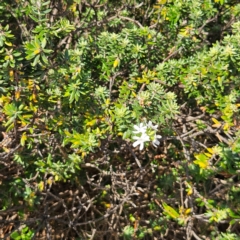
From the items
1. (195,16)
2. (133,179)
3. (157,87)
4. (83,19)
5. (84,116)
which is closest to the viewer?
(157,87)

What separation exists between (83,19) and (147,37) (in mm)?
571

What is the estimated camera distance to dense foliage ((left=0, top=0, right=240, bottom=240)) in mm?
2168

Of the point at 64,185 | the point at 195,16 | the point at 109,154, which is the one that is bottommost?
the point at 64,185

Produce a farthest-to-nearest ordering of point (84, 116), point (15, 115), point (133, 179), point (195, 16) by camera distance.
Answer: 1. point (133, 179)
2. point (195, 16)
3. point (84, 116)
4. point (15, 115)

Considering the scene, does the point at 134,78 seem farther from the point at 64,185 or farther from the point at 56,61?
the point at 64,185

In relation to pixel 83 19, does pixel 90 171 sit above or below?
below

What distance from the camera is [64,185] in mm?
3090

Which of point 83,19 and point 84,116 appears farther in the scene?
point 83,19

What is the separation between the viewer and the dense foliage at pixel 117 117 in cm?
217

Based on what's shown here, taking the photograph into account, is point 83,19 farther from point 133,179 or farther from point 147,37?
point 133,179

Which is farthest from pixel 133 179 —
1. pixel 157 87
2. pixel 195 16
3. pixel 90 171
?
pixel 195 16

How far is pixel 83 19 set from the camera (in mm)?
2807

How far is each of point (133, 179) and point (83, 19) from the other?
1.16 m

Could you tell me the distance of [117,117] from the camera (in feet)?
6.89
